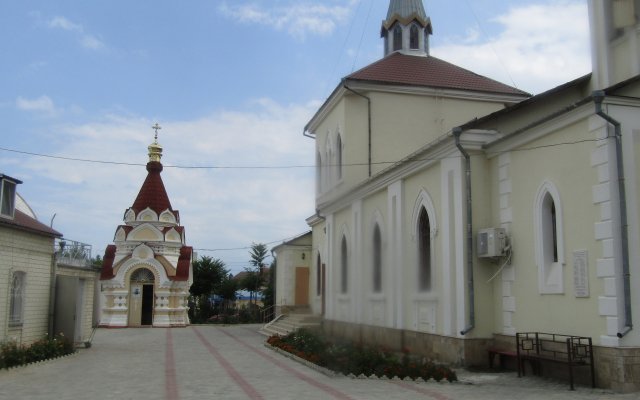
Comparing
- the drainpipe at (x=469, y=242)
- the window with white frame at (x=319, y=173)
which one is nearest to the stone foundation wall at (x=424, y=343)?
the drainpipe at (x=469, y=242)

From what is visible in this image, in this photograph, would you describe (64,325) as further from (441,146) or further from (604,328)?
(604,328)

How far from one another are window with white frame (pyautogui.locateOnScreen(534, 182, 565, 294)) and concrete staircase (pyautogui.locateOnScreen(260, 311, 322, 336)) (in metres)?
12.5

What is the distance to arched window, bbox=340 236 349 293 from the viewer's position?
21.5m

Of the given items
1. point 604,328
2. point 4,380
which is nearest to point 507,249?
point 604,328

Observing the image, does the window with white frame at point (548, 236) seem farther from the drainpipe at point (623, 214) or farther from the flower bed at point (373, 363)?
the flower bed at point (373, 363)

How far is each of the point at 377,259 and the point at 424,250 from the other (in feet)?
10.6

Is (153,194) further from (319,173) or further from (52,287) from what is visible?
(52,287)

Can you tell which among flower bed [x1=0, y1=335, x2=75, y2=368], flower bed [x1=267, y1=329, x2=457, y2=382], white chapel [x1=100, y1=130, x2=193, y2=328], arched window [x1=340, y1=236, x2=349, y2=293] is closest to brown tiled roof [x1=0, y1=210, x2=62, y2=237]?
flower bed [x1=0, y1=335, x2=75, y2=368]

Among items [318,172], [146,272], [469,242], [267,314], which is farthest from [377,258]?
[267,314]

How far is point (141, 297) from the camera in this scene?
117 feet

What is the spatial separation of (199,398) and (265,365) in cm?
520

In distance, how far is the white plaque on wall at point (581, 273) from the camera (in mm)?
10836

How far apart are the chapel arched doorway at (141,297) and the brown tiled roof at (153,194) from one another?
4.06 m

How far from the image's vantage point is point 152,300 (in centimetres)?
3559
